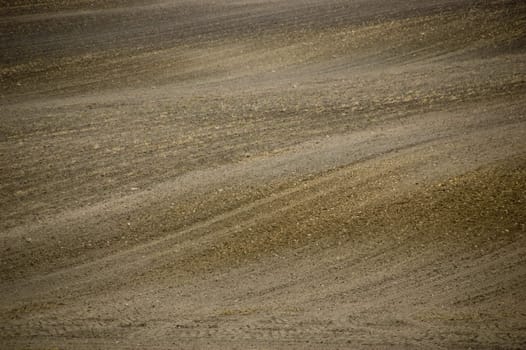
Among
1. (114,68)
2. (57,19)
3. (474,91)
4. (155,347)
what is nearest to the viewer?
(155,347)

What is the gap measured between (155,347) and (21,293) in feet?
6.78

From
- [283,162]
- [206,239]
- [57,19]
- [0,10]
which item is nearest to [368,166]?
[283,162]

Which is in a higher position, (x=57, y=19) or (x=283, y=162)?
(x=57, y=19)

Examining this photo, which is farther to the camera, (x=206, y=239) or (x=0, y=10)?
(x=0, y=10)

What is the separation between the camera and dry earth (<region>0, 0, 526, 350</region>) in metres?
6.52

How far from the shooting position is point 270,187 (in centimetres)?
881

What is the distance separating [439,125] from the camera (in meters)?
10.2

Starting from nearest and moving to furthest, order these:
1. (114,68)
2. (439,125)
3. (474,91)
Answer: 1. (439,125)
2. (474,91)
3. (114,68)

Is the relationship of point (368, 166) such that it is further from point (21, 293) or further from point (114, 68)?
point (114, 68)

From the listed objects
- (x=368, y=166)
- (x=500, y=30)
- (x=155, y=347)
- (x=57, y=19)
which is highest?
(x=57, y=19)

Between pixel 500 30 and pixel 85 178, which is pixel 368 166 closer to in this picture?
pixel 85 178

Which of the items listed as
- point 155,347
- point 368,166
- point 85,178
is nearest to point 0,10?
point 85,178

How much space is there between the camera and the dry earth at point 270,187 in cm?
652

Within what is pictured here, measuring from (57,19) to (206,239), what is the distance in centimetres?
1180
